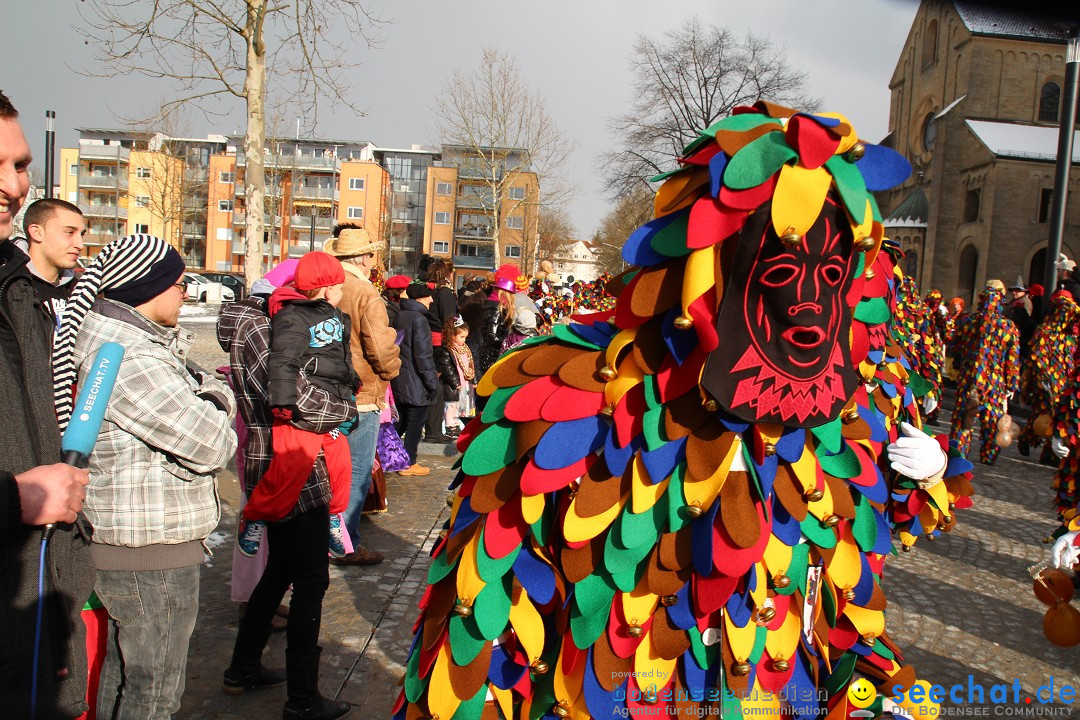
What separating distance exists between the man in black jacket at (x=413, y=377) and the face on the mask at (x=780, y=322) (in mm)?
5243

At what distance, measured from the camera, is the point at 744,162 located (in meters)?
1.61

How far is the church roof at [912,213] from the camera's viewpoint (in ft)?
123

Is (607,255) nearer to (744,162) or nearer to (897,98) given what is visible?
(897,98)

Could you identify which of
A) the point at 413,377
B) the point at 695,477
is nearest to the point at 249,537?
the point at 695,477

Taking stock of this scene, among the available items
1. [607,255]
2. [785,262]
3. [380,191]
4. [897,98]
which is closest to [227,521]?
[785,262]

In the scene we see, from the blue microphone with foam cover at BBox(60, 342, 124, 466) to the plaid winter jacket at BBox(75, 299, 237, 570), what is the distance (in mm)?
203

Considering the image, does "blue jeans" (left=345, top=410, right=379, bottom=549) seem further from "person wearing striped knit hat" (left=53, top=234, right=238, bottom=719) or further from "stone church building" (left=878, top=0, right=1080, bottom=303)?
"stone church building" (left=878, top=0, right=1080, bottom=303)

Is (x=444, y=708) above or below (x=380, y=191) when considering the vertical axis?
below

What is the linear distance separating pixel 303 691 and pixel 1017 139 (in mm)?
40514

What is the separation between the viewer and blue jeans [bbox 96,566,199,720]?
7.90 ft

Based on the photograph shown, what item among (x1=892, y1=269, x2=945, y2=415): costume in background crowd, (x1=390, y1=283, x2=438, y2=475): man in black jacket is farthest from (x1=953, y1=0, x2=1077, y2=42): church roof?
(x1=390, y1=283, x2=438, y2=475): man in black jacket

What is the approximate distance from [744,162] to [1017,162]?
127 feet

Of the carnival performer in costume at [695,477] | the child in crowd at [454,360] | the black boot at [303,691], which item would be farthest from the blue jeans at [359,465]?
the child in crowd at [454,360]

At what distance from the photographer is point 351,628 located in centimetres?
392
